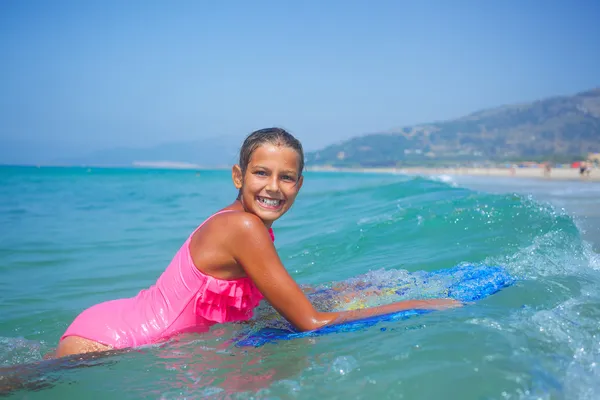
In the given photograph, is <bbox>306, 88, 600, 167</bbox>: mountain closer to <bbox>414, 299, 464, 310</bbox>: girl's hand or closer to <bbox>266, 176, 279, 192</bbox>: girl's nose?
<bbox>414, 299, 464, 310</bbox>: girl's hand

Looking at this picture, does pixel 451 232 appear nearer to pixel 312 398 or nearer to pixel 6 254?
pixel 312 398

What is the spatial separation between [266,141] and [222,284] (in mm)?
818

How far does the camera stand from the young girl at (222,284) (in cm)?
255

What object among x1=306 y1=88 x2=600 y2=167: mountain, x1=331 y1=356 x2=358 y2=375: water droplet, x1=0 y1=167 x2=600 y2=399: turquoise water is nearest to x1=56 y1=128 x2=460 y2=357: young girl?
x1=0 y1=167 x2=600 y2=399: turquoise water

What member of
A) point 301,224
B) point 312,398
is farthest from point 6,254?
point 312,398

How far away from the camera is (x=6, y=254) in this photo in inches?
300

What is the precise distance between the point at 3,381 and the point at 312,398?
149 centimetres

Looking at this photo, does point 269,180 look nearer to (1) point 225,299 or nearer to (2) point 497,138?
(1) point 225,299

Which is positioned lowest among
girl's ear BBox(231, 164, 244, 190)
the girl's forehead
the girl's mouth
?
the girl's mouth

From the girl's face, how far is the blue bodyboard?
2.22ft

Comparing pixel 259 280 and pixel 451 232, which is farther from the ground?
pixel 259 280

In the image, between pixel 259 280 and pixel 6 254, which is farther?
pixel 6 254


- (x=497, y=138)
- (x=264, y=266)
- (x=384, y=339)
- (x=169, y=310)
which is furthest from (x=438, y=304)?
(x=497, y=138)

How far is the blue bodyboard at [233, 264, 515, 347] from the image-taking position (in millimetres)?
2771
